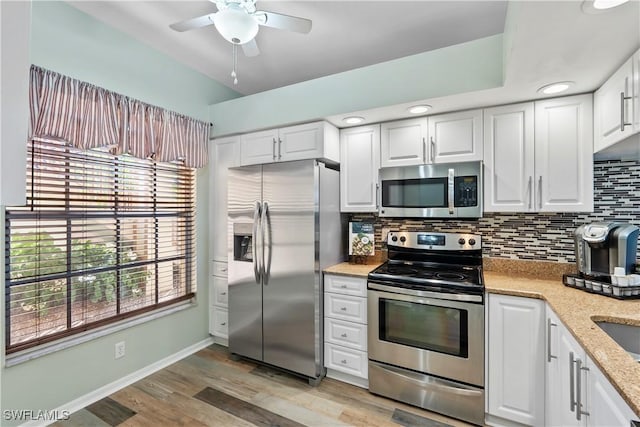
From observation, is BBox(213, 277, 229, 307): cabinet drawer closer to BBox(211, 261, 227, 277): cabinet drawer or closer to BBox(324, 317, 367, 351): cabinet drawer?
BBox(211, 261, 227, 277): cabinet drawer

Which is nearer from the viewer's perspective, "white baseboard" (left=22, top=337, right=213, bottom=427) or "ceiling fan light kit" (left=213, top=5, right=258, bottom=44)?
"ceiling fan light kit" (left=213, top=5, right=258, bottom=44)

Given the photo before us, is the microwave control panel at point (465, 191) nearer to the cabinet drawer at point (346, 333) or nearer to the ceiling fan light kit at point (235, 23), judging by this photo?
the cabinet drawer at point (346, 333)

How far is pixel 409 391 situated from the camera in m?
2.09

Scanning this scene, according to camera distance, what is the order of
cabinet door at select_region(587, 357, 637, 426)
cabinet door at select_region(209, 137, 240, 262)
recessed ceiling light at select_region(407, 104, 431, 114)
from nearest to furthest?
cabinet door at select_region(587, 357, 637, 426), recessed ceiling light at select_region(407, 104, 431, 114), cabinet door at select_region(209, 137, 240, 262)

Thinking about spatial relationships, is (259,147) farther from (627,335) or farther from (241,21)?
(627,335)

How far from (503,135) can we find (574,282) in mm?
1053

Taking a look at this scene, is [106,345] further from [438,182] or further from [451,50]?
[451,50]

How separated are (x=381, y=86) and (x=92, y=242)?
2.42 m

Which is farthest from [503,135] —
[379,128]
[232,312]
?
[232,312]

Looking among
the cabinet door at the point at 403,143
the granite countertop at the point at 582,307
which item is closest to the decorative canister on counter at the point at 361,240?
the granite countertop at the point at 582,307

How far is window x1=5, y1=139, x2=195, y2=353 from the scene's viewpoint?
1860 millimetres

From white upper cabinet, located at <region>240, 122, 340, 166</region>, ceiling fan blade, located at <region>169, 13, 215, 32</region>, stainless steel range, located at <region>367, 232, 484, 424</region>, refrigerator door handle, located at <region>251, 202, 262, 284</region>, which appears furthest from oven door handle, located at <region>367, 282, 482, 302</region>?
ceiling fan blade, located at <region>169, 13, 215, 32</region>

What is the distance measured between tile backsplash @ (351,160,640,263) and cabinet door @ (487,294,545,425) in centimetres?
66

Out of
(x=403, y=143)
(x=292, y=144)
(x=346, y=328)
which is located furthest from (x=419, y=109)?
(x=346, y=328)
